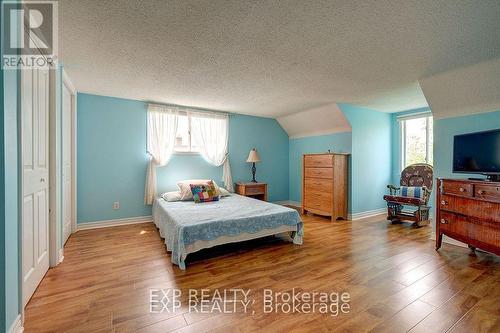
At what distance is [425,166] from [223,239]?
3.99m

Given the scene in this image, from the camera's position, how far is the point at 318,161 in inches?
180

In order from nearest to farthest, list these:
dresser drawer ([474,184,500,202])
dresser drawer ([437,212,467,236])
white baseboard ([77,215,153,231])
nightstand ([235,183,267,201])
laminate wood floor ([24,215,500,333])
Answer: laminate wood floor ([24,215,500,333])
dresser drawer ([474,184,500,202])
dresser drawer ([437,212,467,236])
white baseboard ([77,215,153,231])
nightstand ([235,183,267,201])

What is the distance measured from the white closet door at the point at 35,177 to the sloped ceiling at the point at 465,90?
14.1ft

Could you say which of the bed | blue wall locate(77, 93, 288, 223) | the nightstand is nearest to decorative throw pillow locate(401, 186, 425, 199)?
the bed

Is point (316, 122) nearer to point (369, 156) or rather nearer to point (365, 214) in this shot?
point (369, 156)

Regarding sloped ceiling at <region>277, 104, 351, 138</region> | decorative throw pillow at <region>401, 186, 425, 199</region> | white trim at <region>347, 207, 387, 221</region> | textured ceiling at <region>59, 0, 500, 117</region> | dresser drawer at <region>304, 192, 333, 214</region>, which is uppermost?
textured ceiling at <region>59, 0, 500, 117</region>

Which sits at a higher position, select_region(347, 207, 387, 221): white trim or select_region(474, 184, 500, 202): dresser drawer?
select_region(474, 184, 500, 202): dresser drawer

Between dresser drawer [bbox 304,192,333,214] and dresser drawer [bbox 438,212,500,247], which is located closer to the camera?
dresser drawer [bbox 438,212,500,247]

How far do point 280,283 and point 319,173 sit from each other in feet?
9.51

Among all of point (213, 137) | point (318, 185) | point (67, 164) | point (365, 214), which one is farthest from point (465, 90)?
point (67, 164)

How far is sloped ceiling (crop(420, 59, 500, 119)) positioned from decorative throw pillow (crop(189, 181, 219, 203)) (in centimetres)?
346

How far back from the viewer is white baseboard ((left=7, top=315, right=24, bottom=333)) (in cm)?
134

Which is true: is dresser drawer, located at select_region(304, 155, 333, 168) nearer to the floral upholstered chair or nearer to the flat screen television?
the floral upholstered chair
